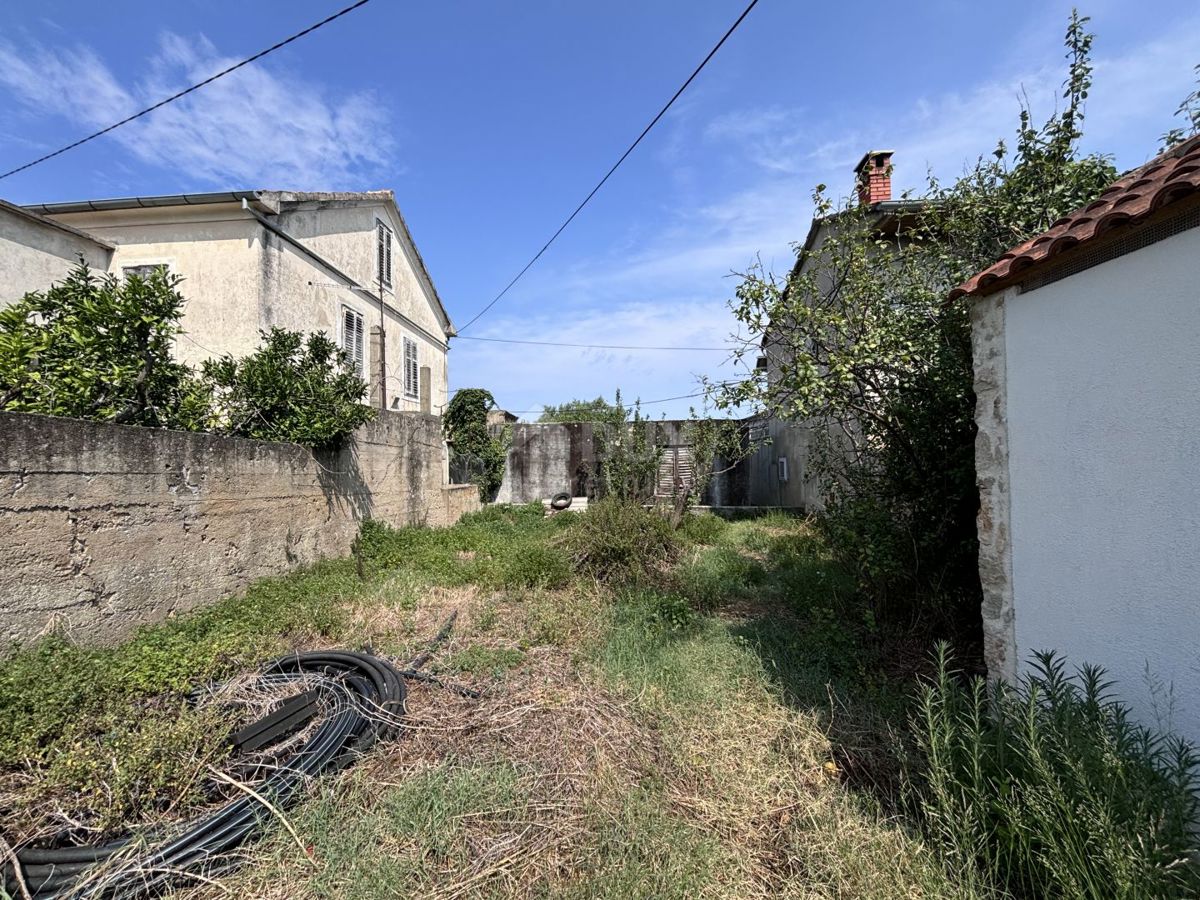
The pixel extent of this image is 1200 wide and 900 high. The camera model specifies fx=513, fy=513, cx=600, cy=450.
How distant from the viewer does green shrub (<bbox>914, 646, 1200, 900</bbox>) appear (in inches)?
64.6

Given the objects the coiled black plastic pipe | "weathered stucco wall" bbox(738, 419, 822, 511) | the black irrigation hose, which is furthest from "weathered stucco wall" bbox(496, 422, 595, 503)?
the coiled black plastic pipe

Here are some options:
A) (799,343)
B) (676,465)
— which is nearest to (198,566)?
(799,343)

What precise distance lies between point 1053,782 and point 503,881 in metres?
2.08

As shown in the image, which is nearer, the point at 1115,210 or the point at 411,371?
the point at 1115,210

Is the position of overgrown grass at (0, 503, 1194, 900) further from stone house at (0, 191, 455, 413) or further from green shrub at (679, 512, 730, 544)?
stone house at (0, 191, 455, 413)

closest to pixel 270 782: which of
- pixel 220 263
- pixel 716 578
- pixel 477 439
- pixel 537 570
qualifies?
pixel 537 570

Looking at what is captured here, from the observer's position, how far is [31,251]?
7.92 m

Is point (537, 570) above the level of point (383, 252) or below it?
below

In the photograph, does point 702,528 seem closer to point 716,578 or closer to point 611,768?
point 716,578

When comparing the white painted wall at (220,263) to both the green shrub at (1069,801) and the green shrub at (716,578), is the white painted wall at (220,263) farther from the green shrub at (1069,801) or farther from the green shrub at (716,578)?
the green shrub at (1069,801)

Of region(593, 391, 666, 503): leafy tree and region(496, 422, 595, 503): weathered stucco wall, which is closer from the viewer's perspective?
region(593, 391, 666, 503): leafy tree

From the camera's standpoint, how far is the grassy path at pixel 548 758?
2.09 meters

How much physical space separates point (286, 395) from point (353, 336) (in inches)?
202

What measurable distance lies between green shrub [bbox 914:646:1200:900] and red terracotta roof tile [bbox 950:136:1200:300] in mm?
1834
